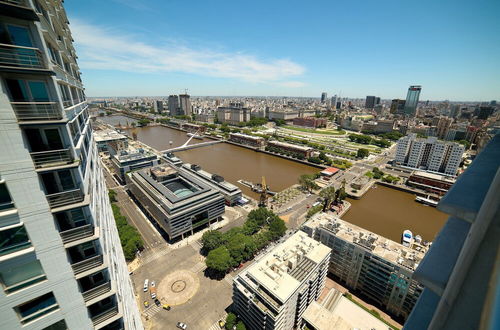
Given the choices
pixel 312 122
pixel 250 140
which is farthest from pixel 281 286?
pixel 312 122

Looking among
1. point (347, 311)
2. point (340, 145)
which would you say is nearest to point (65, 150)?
point (347, 311)

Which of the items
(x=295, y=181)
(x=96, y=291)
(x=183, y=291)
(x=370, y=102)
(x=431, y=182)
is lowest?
(x=295, y=181)

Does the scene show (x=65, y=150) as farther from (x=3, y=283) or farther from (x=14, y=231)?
(x=3, y=283)

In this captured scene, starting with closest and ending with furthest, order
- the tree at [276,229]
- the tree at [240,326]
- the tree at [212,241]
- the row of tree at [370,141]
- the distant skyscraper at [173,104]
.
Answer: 1. the tree at [240,326]
2. the tree at [212,241]
3. the tree at [276,229]
4. the row of tree at [370,141]
5. the distant skyscraper at [173,104]

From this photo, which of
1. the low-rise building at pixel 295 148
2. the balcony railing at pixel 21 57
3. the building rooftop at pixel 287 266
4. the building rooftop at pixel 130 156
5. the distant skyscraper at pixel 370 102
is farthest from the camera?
the distant skyscraper at pixel 370 102

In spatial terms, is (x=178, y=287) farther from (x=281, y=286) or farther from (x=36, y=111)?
(x=36, y=111)

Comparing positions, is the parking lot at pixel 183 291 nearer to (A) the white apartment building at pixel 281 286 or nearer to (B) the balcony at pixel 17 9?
(A) the white apartment building at pixel 281 286

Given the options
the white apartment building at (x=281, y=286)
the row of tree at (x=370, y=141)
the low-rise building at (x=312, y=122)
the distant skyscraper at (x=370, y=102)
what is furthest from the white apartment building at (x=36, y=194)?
the distant skyscraper at (x=370, y=102)
